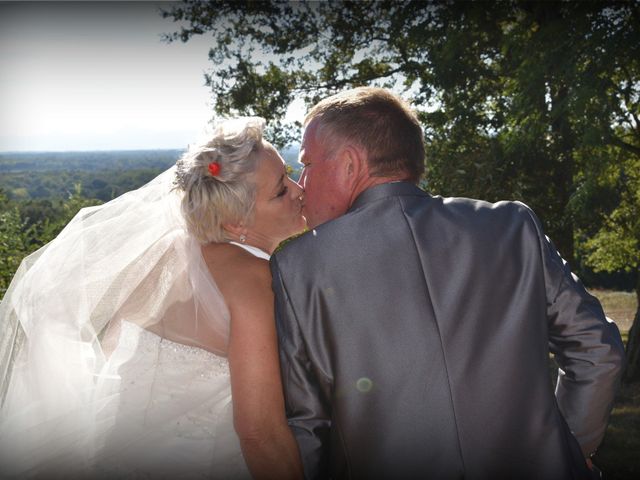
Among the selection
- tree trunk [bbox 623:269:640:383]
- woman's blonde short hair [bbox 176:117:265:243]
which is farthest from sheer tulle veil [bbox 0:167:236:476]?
tree trunk [bbox 623:269:640:383]

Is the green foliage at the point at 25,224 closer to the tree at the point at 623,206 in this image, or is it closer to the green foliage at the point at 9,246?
the green foliage at the point at 9,246

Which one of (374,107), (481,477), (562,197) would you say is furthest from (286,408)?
(562,197)

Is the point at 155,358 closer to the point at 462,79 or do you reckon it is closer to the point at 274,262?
the point at 274,262

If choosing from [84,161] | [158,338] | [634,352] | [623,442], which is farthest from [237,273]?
[84,161]

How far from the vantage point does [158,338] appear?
2.85 metres

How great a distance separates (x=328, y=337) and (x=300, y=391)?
239mm

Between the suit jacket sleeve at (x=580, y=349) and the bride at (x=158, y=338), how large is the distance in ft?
3.57

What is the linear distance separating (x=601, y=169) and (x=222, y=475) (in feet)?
28.2

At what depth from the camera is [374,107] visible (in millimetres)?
2379

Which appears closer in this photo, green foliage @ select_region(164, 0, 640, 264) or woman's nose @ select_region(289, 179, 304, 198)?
woman's nose @ select_region(289, 179, 304, 198)

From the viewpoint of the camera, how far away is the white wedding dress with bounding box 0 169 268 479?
279 cm

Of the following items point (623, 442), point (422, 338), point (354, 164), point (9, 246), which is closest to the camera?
point (422, 338)

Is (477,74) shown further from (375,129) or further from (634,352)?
(375,129)

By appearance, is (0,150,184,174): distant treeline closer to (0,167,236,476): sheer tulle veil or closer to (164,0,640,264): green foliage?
(164,0,640,264): green foliage
